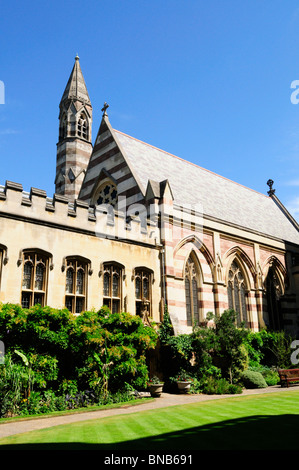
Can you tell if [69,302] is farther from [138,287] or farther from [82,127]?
[82,127]

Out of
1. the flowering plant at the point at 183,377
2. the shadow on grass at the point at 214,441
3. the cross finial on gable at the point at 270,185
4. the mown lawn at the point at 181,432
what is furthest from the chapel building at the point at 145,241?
the shadow on grass at the point at 214,441

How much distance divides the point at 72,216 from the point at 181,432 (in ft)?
33.1

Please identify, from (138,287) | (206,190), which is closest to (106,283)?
(138,287)

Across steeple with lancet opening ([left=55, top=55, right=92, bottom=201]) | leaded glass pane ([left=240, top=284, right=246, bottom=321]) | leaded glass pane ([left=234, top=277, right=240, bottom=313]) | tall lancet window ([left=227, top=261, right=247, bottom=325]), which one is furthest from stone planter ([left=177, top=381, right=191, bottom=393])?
steeple with lancet opening ([left=55, top=55, right=92, bottom=201])

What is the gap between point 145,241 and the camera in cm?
1838

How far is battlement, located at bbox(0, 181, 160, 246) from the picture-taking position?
14.2 meters

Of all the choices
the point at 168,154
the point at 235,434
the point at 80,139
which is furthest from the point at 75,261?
the point at 80,139

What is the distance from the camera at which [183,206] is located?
21.5m

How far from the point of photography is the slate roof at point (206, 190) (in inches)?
917

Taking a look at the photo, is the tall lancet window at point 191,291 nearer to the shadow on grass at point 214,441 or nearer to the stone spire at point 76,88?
the shadow on grass at point 214,441

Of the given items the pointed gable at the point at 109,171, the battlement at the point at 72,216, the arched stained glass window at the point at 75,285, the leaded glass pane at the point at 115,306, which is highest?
the pointed gable at the point at 109,171

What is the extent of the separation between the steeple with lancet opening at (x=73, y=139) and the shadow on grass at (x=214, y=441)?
88.6ft

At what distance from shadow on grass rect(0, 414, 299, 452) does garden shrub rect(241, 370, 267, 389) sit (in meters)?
9.96

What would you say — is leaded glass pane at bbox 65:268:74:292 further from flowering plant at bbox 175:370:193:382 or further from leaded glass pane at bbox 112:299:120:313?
flowering plant at bbox 175:370:193:382
